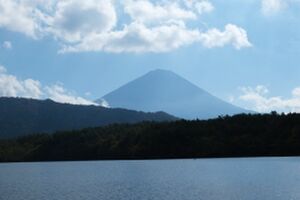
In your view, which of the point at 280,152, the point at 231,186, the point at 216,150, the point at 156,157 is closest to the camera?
the point at 231,186

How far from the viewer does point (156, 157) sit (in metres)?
190

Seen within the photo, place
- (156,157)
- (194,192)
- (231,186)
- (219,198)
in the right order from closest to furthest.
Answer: (219,198), (194,192), (231,186), (156,157)

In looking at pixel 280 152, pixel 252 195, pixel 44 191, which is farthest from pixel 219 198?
pixel 280 152

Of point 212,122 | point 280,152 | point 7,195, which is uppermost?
point 212,122

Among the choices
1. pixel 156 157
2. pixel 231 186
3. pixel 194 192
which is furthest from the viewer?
pixel 156 157

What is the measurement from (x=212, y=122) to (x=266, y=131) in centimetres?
2616

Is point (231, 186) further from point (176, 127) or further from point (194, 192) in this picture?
point (176, 127)

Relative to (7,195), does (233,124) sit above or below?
above

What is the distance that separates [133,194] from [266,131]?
393ft

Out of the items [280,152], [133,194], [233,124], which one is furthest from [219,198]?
[233,124]

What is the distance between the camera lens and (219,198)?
5334 cm

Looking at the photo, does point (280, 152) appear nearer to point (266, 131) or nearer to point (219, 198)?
point (266, 131)

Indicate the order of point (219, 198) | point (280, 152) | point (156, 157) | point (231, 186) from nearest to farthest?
point (219, 198) < point (231, 186) < point (280, 152) < point (156, 157)

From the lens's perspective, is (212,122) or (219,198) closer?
(219,198)
